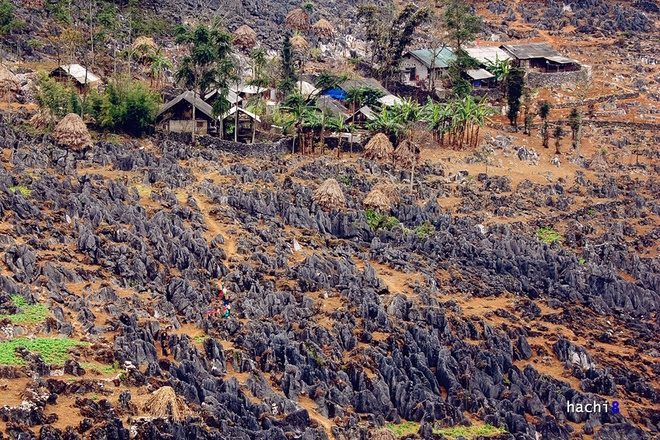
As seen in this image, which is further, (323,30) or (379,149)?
(323,30)

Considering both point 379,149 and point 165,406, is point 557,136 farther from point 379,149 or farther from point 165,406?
point 165,406

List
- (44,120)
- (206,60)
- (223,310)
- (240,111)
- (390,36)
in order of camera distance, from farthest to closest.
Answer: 1. (390,36)
2. (240,111)
3. (206,60)
4. (44,120)
5. (223,310)

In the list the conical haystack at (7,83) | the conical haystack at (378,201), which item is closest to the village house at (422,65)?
the conical haystack at (378,201)

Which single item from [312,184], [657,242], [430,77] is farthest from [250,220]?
[430,77]

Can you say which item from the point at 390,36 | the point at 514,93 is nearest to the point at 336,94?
the point at 390,36

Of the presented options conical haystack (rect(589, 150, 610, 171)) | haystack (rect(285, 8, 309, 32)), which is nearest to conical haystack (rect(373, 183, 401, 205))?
conical haystack (rect(589, 150, 610, 171))

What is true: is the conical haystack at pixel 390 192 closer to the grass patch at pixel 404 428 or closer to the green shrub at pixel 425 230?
the green shrub at pixel 425 230
